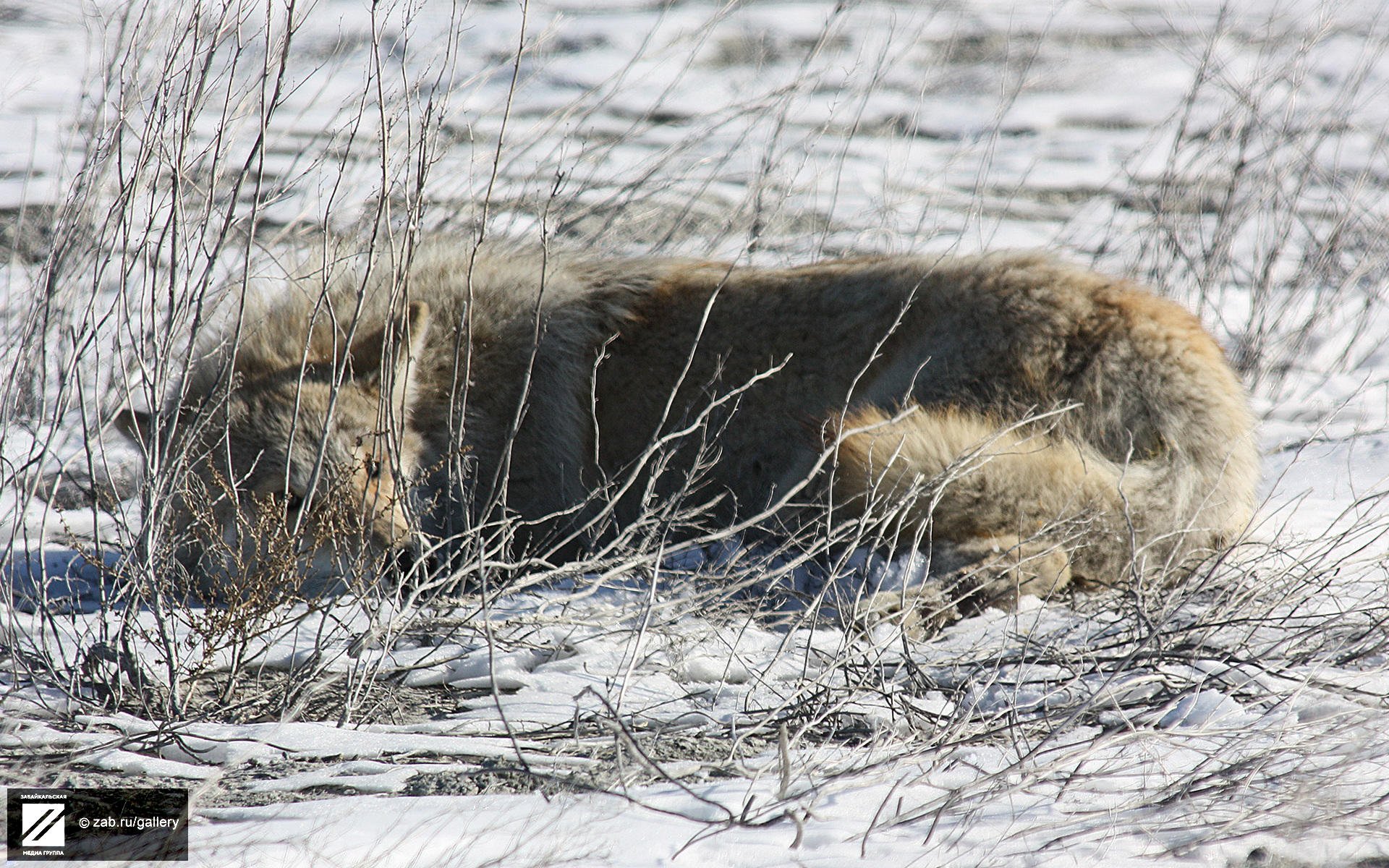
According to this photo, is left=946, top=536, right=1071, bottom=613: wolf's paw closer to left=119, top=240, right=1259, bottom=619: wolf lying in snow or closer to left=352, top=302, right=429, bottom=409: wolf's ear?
left=119, top=240, right=1259, bottom=619: wolf lying in snow

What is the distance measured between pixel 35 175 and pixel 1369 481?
7795 millimetres

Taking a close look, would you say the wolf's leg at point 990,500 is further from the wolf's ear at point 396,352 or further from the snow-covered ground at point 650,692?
the wolf's ear at point 396,352

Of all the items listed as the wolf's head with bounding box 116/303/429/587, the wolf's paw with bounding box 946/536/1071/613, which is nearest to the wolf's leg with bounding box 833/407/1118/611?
the wolf's paw with bounding box 946/536/1071/613

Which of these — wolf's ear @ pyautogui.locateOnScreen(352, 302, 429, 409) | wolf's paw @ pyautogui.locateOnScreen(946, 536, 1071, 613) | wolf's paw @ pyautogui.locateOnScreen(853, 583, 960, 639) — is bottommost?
wolf's paw @ pyautogui.locateOnScreen(853, 583, 960, 639)

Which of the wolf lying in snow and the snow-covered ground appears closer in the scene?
the snow-covered ground

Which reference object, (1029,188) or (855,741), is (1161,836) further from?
(1029,188)

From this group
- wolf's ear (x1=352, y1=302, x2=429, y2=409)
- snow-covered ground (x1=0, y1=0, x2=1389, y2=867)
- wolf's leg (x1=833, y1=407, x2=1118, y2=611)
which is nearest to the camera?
snow-covered ground (x1=0, y1=0, x2=1389, y2=867)

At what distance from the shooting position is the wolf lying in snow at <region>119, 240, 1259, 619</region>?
3.43 metres

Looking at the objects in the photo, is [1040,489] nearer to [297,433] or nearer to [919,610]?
[919,610]

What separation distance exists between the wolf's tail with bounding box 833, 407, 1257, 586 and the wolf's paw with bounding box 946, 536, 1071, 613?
16 millimetres

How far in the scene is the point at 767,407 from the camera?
4051 millimetres

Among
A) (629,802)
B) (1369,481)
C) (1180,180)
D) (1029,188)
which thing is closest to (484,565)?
(629,802)

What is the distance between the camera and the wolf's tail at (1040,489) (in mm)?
3396

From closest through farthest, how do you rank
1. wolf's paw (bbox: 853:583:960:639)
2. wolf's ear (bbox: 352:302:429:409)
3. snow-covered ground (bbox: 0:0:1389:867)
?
snow-covered ground (bbox: 0:0:1389:867), wolf's paw (bbox: 853:583:960:639), wolf's ear (bbox: 352:302:429:409)
